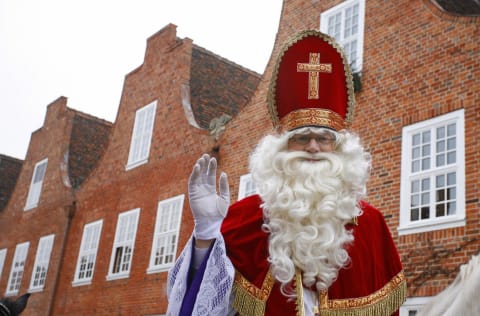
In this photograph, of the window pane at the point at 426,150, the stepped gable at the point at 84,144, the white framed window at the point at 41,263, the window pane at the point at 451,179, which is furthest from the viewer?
the stepped gable at the point at 84,144

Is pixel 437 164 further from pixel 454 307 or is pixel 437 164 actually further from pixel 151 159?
pixel 151 159

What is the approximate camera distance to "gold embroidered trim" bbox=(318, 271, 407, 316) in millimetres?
3535

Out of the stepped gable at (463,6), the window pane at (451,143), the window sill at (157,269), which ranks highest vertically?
the stepped gable at (463,6)

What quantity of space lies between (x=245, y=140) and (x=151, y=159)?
4242 mm

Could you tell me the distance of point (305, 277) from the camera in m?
3.57

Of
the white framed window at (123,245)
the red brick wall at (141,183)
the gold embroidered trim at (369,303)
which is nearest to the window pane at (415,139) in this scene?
the red brick wall at (141,183)

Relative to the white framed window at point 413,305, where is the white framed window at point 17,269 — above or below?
above

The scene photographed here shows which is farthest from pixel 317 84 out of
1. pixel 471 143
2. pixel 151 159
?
pixel 151 159

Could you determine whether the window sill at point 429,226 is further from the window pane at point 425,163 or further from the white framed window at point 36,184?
the white framed window at point 36,184

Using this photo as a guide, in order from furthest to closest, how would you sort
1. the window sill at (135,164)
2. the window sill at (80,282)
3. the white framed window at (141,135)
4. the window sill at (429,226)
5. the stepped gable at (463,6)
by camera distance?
1. the window sill at (80,282)
2. the white framed window at (141,135)
3. the window sill at (135,164)
4. the stepped gable at (463,6)
5. the window sill at (429,226)

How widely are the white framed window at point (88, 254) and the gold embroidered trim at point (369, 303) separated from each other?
52.7 feet

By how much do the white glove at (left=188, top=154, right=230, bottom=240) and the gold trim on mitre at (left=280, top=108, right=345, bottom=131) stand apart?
665mm

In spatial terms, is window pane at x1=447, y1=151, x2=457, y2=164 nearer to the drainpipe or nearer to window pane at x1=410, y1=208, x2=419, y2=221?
window pane at x1=410, y1=208, x2=419, y2=221

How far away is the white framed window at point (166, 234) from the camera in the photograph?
1564 centimetres
